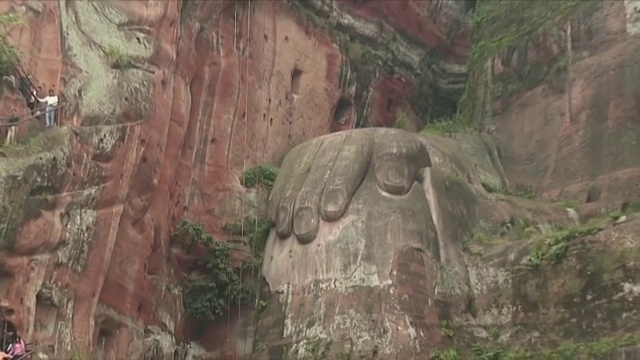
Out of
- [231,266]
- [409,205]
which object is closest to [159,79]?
[231,266]

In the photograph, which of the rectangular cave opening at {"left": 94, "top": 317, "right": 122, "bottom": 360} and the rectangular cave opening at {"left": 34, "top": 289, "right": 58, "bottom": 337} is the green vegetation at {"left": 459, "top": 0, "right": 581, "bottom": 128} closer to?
the rectangular cave opening at {"left": 94, "top": 317, "right": 122, "bottom": 360}

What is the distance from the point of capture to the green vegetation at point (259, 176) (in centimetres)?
1986

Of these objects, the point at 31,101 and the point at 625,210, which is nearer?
the point at 31,101

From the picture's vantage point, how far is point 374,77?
24.8m

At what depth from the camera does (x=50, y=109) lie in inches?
583

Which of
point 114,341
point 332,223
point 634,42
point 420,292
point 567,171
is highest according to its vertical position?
point 634,42

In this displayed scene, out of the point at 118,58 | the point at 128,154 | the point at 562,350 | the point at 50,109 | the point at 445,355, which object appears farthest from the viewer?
the point at 118,58

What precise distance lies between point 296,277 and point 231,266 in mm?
1688

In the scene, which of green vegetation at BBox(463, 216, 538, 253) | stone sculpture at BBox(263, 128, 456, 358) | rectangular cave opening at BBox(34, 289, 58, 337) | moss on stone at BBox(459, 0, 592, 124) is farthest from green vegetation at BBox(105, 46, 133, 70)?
moss on stone at BBox(459, 0, 592, 124)

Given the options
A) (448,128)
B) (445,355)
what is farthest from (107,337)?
(448,128)

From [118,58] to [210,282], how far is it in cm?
447

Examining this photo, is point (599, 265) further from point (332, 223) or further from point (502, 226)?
point (332, 223)

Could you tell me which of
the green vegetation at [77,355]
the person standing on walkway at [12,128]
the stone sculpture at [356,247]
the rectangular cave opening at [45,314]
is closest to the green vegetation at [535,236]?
the stone sculpture at [356,247]

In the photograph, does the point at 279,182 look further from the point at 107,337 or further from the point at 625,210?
the point at 625,210
